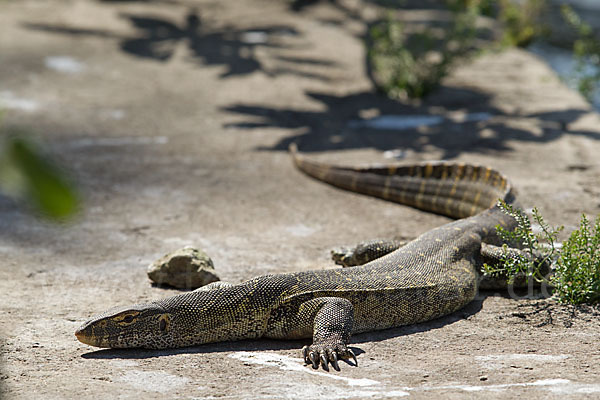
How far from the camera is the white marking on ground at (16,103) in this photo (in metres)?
11.0

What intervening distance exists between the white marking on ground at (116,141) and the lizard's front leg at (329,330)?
587 centimetres

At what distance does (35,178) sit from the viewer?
0.76 metres

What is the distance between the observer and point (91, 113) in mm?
11086

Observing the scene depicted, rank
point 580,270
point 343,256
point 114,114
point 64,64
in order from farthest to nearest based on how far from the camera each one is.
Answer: point 64,64
point 114,114
point 343,256
point 580,270

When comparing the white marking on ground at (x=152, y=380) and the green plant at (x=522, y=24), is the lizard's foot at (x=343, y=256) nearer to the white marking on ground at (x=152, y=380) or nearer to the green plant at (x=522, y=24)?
the white marking on ground at (x=152, y=380)

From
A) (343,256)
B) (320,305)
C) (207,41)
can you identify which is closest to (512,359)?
(320,305)

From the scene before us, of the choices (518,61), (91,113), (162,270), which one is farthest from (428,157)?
(518,61)

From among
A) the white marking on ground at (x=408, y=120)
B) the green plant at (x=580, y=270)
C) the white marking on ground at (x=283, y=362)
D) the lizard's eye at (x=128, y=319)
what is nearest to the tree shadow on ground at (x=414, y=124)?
the white marking on ground at (x=408, y=120)

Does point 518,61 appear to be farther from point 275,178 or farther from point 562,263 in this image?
point 562,263

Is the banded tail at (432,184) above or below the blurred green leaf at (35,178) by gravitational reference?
below

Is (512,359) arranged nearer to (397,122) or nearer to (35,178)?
(35,178)

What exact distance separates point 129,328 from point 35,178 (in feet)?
12.7

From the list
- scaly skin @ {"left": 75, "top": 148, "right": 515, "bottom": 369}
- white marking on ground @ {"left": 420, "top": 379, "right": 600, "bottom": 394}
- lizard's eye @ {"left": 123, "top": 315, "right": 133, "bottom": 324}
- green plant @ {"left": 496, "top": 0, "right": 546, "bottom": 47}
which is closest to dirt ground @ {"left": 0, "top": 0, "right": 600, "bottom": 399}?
white marking on ground @ {"left": 420, "top": 379, "right": 600, "bottom": 394}

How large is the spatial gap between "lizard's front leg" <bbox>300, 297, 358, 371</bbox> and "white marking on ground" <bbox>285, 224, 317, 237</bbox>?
217 cm
